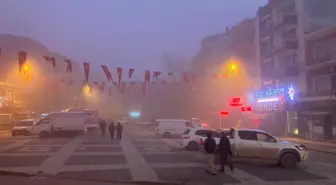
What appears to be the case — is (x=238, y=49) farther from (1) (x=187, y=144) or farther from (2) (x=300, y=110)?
(1) (x=187, y=144)

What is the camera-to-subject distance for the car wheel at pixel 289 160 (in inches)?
674

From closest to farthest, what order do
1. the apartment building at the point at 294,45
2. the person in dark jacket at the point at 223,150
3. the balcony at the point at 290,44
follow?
the person in dark jacket at the point at 223,150
the apartment building at the point at 294,45
the balcony at the point at 290,44

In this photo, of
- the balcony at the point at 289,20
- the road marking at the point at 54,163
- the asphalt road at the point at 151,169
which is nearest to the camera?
the asphalt road at the point at 151,169

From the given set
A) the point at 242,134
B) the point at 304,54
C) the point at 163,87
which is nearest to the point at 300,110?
the point at 304,54

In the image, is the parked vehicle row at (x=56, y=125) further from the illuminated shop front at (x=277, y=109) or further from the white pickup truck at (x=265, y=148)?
the white pickup truck at (x=265, y=148)

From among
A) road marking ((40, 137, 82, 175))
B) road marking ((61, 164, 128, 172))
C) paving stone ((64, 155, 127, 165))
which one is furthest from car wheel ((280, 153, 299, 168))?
road marking ((40, 137, 82, 175))

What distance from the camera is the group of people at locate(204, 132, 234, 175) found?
1501 centimetres

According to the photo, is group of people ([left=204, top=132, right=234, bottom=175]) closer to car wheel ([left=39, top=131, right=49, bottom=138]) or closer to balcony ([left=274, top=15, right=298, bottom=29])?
car wheel ([left=39, top=131, right=49, bottom=138])

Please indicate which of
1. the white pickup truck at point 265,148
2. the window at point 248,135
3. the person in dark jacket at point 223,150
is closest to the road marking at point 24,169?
the person in dark jacket at point 223,150

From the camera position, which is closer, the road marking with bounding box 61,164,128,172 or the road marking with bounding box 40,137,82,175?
the road marking with bounding box 40,137,82,175

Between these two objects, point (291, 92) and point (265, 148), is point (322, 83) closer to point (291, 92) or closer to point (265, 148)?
point (291, 92)

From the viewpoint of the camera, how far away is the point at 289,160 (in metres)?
17.2

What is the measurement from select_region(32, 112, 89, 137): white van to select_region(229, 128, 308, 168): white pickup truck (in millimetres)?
26080

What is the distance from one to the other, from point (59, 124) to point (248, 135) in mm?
26959
